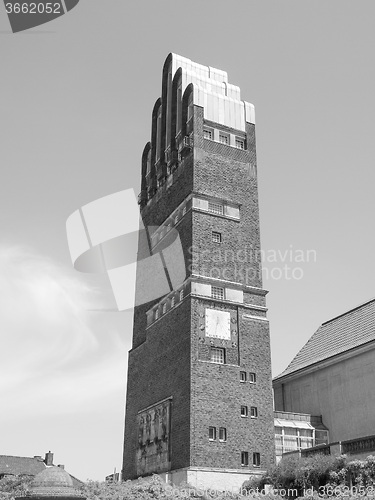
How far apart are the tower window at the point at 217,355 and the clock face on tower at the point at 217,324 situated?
95 centimetres

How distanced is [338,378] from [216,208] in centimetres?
1773

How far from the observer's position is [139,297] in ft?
196

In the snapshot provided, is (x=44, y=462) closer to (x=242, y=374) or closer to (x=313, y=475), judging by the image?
(x=242, y=374)

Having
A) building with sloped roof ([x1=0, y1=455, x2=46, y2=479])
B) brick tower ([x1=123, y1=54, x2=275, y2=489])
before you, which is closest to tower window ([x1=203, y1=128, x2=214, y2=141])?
brick tower ([x1=123, y1=54, x2=275, y2=489])

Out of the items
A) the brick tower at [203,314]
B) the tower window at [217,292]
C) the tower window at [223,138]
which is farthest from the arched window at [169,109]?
the tower window at [217,292]

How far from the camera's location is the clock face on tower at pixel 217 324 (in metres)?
48.4

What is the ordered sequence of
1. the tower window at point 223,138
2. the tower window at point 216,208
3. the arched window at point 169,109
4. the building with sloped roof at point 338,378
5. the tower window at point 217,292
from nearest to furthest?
1. the building with sloped roof at point 338,378
2. the tower window at point 217,292
3. the tower window at point 216,208
4. the tower window at point 223,138
5. the arched window at point 169,109

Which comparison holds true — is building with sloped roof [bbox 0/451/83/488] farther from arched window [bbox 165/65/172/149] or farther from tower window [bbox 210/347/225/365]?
arched window [bbox 165/65/172/149]

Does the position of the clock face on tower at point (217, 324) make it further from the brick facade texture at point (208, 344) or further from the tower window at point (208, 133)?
the tower window at point (208, 133)

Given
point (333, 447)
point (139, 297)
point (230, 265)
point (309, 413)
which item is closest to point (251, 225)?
point (230, 265)

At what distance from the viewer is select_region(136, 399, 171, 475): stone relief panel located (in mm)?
46981

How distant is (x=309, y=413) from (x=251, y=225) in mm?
17263

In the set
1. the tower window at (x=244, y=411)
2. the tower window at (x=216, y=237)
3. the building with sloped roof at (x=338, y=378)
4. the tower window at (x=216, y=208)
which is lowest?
the tower window at (x=244, y=411)

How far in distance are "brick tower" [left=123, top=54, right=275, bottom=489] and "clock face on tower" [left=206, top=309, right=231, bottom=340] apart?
8 cm
